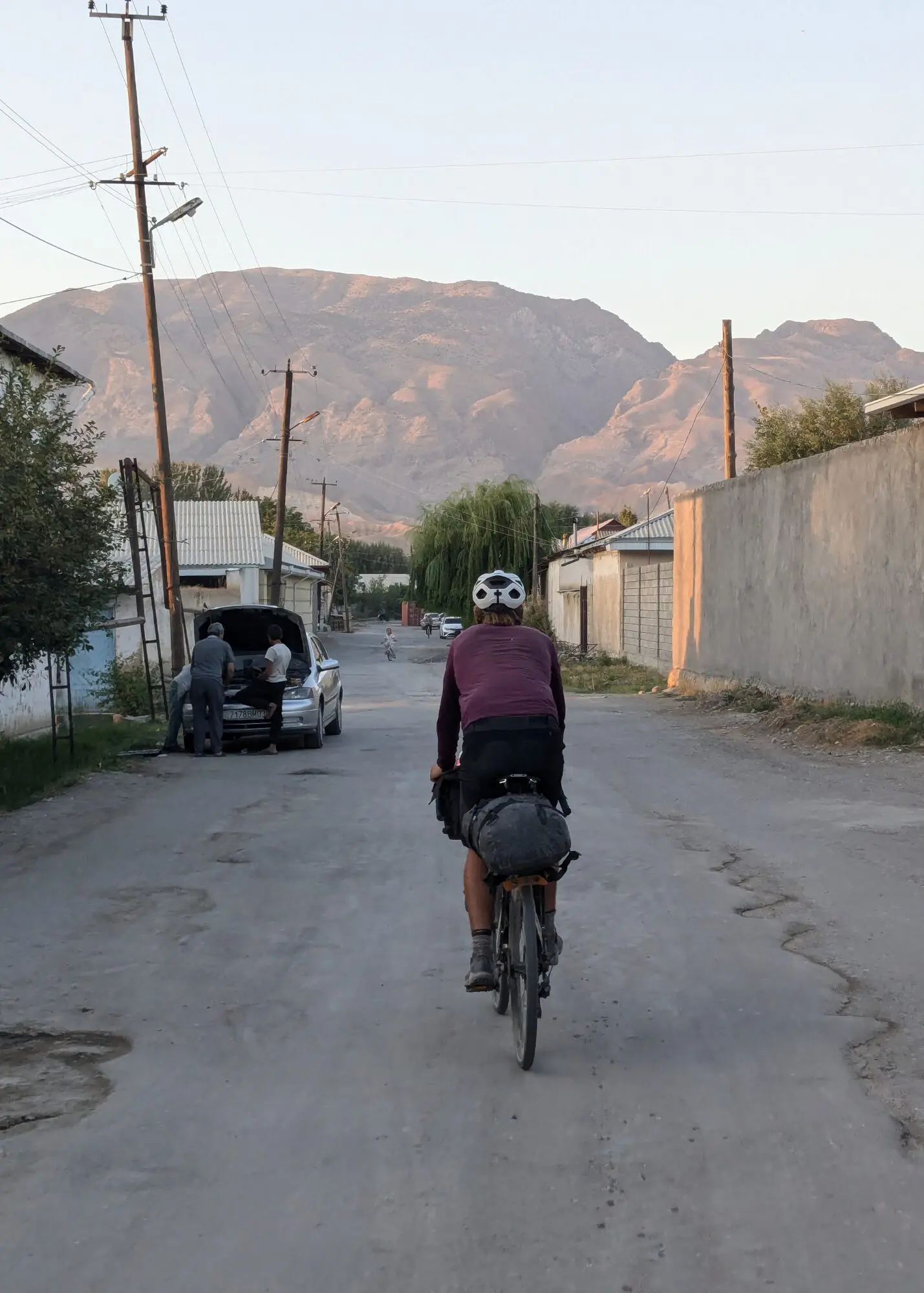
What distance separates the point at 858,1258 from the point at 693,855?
5.76m

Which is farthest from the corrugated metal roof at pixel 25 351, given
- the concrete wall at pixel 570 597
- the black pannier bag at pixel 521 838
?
the concrete wall at pixel 570 597

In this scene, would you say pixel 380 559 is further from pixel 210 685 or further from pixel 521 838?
pixel 521 838

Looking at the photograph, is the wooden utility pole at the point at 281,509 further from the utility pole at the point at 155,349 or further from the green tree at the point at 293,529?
the green tree at the point at 293,529

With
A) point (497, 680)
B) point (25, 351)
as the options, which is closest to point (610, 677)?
point (25, 351)

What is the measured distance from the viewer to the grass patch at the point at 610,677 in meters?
29.6

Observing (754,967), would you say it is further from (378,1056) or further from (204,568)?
(204,568)

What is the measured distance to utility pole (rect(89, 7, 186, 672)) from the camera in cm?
2552

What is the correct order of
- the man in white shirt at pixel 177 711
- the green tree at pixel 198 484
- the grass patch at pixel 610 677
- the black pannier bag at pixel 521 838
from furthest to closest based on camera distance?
the green tree at pixel 198 484 < the grass patch at pixel 610 677 < the man in white shirt at pixel 177 711 < the black pannier bag at pixel 521 838

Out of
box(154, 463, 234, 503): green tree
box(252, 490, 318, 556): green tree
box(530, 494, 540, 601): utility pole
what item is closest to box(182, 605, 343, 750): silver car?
box(530, 494, 540, 601): utility pole

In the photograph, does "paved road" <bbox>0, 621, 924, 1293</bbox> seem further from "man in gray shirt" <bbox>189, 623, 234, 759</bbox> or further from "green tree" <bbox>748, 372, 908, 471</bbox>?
"green tree" <bbox>748, 372, 908, 471</bbox>

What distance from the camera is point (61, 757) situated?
51.4 ft

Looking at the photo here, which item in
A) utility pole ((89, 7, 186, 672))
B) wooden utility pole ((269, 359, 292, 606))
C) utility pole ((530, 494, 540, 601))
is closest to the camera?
utility pole ((89, 7, 186, 672))

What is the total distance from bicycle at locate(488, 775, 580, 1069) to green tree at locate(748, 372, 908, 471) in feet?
145

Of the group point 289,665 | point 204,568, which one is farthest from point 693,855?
point 204,568
